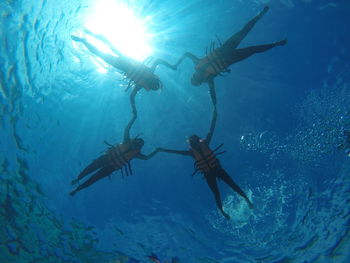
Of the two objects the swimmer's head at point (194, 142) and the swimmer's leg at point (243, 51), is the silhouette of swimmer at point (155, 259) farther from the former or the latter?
the swimmer's leg at point (243, 51)

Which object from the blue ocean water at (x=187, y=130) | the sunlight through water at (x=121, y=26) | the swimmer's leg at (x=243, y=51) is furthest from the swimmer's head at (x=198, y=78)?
the sunlight through water at (x=121, y=26)

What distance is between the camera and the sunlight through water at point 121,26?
486 inches

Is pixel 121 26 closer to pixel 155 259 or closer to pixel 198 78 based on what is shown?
pixel 198 78

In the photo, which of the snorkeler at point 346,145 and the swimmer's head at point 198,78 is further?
the snorkeler at point 346,145

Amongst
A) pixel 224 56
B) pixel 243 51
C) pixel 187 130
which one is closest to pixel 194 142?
pixel 224 56

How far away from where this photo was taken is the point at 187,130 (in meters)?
14.7

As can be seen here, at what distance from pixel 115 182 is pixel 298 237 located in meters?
14.4

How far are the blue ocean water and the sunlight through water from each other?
0.30 m

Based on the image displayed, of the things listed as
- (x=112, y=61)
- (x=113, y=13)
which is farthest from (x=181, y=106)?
(x=112, y=61)

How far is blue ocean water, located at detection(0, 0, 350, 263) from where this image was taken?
1252cm

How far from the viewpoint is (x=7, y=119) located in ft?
52.8

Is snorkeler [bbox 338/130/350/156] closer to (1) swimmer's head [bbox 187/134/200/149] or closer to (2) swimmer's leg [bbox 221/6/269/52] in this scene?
(2) swimmer's leg [bbox 221/6/269/52]

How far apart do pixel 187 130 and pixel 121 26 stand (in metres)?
6.23

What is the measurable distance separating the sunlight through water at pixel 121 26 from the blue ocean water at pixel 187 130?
296 millimetres
